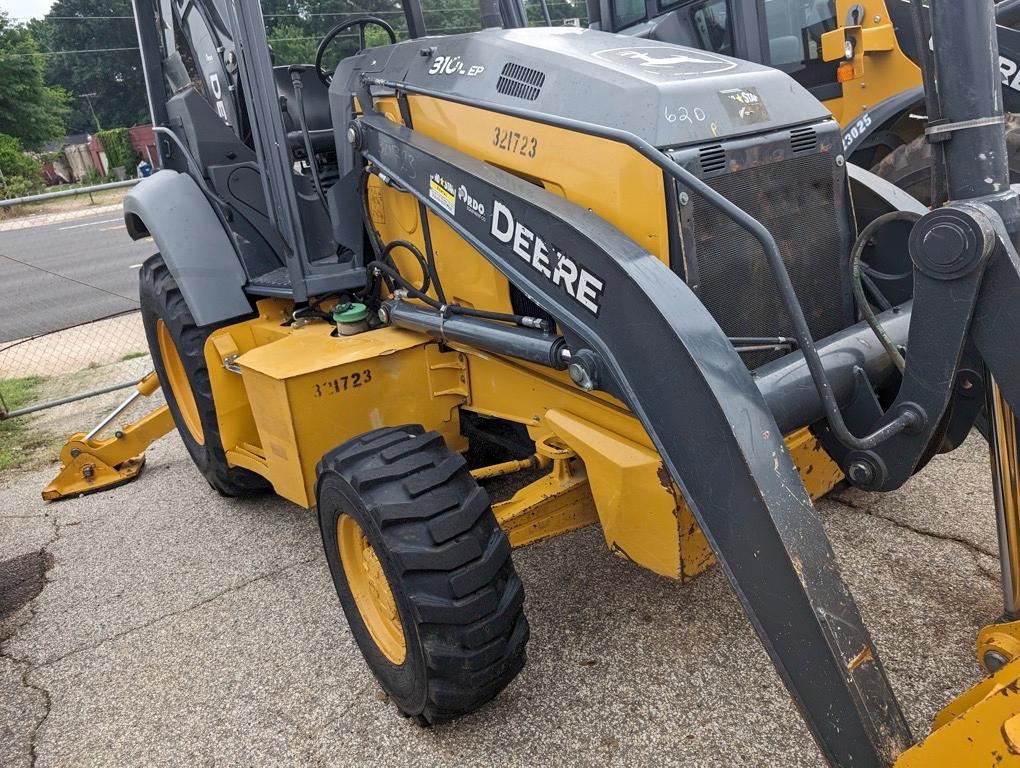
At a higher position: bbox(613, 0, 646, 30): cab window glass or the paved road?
bbox(613, 0, 646, 30): cab window glass

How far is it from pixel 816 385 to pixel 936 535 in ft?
5.53

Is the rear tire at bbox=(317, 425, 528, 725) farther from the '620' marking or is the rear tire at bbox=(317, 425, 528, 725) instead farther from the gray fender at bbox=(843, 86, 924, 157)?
the gray fender at bbox=(843, 86, 924, 157)

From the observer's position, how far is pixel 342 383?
9.41 feet

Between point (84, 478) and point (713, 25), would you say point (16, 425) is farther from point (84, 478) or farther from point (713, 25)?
point (713, 25)

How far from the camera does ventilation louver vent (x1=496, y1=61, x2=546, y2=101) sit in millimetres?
2475

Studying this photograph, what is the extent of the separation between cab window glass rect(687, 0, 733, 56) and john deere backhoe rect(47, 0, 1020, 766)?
3114mm

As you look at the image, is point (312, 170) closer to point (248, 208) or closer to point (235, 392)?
point (248, 208)

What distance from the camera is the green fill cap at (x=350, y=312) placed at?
317 centimetres

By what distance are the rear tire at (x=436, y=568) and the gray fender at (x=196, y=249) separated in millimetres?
1462

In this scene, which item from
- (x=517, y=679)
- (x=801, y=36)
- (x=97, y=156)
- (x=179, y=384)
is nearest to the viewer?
(x=517, y=679)

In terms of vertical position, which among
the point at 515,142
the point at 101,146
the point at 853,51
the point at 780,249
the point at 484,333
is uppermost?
A: the point at 101,146

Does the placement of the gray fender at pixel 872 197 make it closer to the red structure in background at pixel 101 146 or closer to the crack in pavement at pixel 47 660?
the crack in pavement at pixel 47 660

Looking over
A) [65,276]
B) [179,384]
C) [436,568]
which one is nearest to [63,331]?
[65,276]

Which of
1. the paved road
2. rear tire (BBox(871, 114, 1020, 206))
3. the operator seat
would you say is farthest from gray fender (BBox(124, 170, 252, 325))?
the paved road
